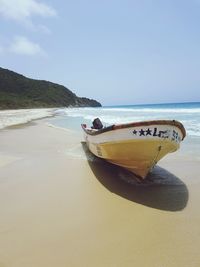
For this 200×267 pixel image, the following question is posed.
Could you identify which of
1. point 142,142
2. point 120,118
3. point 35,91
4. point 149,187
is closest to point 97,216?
point 149,187

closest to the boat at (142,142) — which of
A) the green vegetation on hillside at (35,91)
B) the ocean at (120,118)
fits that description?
the ocean at (120,118)

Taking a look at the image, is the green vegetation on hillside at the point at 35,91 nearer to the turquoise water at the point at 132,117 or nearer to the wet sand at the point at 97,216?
the turquoise water at the point at 132,117

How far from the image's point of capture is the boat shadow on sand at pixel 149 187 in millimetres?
4996

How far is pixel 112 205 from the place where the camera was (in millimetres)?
4957

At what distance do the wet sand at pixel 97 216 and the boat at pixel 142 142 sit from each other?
0.40 m

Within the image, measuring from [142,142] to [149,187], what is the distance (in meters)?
0.92

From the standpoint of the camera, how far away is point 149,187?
5.94 metres

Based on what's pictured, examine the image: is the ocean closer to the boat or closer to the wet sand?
the boat

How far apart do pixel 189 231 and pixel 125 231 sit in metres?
0.82

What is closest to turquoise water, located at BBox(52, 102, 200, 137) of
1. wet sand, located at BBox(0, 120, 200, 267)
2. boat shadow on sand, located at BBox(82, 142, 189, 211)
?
boat shadow on sand, located at BBox(82, 142, 189, 211)

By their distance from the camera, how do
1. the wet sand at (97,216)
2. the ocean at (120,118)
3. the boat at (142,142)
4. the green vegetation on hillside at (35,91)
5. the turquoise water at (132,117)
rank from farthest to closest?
the green vegetation on hillside at (35,91)
the turquoise water at (132,117)
the ocean at (120,118)
the boat at (142,142)
the wet sand at (97,216)

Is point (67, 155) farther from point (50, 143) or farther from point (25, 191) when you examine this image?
point (25, 191)

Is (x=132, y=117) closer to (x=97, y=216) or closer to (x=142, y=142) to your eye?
(x=142, y=142)

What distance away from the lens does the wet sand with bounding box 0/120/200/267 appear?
329cm
